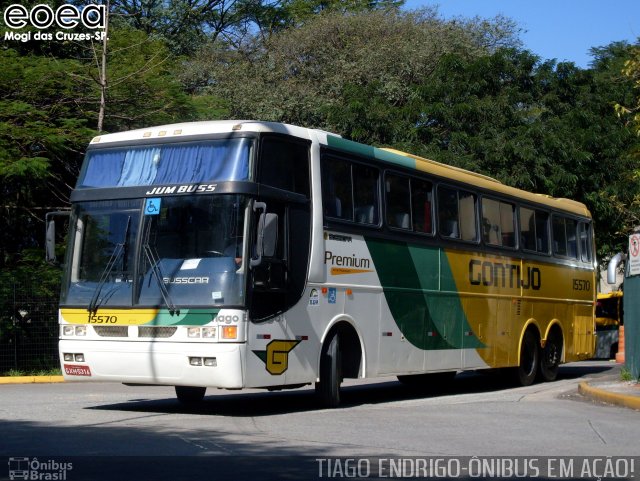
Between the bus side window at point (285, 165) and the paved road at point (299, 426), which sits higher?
the bus side window at point (285, 165)

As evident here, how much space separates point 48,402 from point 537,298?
9762mm

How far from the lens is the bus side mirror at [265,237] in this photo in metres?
11.8

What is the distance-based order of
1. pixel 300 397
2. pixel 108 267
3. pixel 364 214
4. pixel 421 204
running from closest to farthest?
1. pixel 108 267
2. pixel 364 214
3. pixel 421 204
4. pixel 300 397

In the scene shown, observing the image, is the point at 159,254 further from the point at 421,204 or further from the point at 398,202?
→ the point at 421,204

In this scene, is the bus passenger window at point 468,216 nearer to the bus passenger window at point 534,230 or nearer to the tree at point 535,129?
the bus passenger window at point 534,230

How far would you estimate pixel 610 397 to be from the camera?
566 inches

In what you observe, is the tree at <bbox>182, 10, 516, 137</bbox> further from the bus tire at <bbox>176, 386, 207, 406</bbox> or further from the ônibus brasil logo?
the bus tire at <bbox>176, 386, 207, 406</bbox>

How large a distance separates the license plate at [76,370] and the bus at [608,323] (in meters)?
22.2

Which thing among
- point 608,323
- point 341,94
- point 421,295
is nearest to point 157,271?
point 421,295

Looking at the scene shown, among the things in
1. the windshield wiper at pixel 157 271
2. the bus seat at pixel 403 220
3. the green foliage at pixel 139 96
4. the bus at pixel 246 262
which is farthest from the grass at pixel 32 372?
the windshield wiper at pixel 157 271

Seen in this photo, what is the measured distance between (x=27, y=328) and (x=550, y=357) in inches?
426

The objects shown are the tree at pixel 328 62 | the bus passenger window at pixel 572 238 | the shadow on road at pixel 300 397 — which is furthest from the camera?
the tree at pixel 328 62

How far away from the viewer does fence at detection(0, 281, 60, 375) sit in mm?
21031

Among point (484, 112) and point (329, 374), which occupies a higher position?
point (484, 112)
